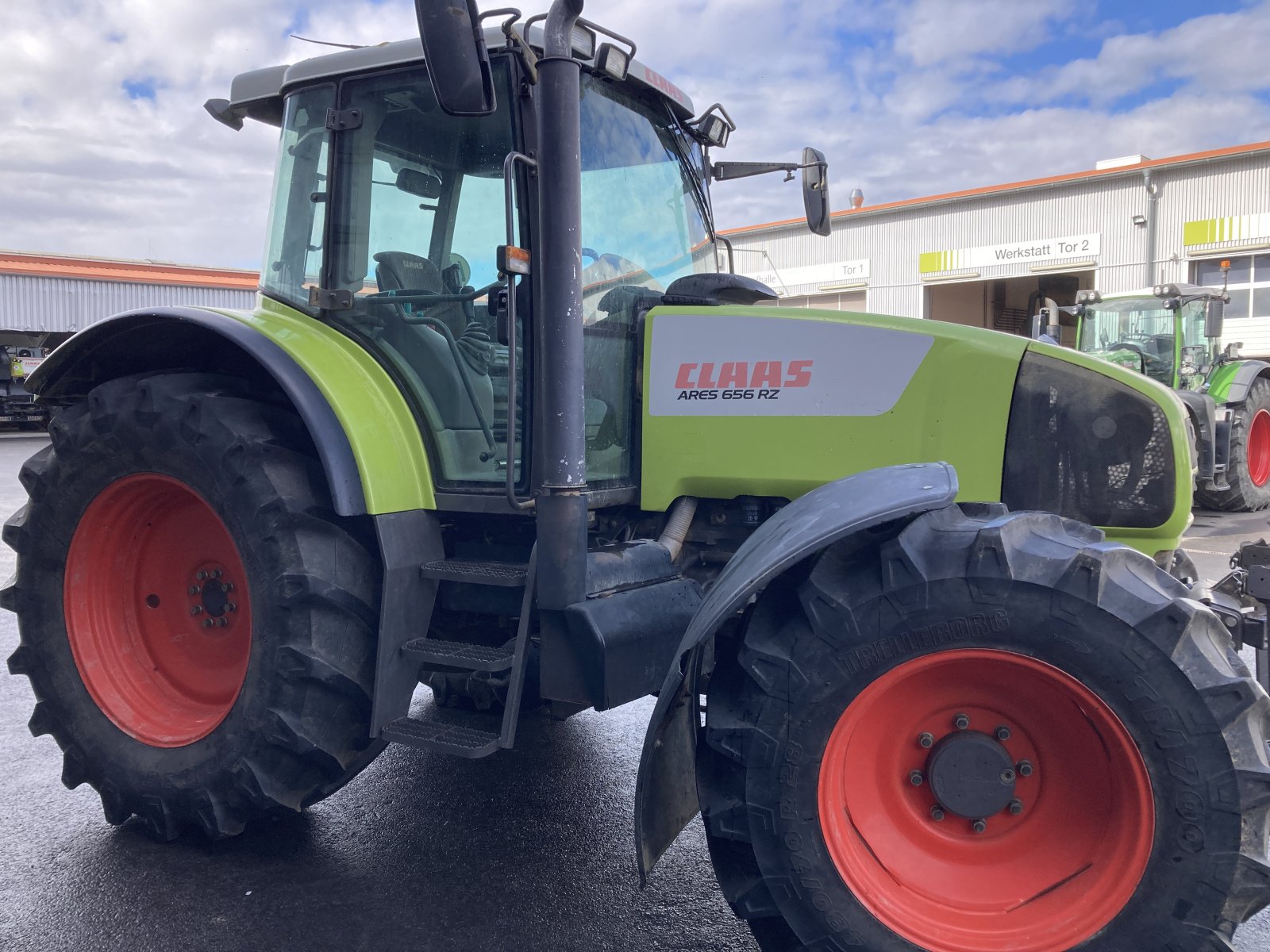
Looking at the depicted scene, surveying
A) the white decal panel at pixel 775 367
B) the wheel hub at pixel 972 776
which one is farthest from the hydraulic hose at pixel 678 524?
the wheel hub at pixel 972 776

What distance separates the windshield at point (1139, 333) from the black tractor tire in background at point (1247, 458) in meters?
0.83

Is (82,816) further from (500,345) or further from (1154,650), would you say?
(1154,650)

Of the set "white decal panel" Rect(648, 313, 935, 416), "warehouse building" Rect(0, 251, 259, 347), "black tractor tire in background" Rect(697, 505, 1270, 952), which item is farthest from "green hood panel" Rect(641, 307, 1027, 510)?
"warehouse building" Rect(0, 251, 259, 347)

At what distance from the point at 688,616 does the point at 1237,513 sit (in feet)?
33.7

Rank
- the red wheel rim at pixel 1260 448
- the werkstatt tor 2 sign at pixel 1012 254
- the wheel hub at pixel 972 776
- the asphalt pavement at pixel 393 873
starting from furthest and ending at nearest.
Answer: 1. the werkstatt tor 2 sign at pixel 1012 254
2. the red wheel rim at pixel 1260 448
3. the asphalt pavement at pixel 393 873
4. the wheel hub at pixel 972 776

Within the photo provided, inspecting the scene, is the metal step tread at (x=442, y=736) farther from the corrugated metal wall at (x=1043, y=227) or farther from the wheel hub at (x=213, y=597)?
the corrugated metal wall at (x=1043, y=227)

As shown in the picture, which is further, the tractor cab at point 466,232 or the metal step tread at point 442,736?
the tractor cab at point 466,232

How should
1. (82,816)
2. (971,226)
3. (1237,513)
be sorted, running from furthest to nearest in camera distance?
(971,226) → (1237,513) → (82,816)

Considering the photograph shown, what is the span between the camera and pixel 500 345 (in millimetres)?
2953

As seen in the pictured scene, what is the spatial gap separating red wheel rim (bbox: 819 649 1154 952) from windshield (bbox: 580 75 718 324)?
143cm

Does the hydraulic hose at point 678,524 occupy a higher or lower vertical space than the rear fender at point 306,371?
lower

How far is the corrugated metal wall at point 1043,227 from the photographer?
20344mm

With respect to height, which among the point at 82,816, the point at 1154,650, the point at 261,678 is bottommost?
the point at 82,816

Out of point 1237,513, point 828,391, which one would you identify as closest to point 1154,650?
point 828,391
